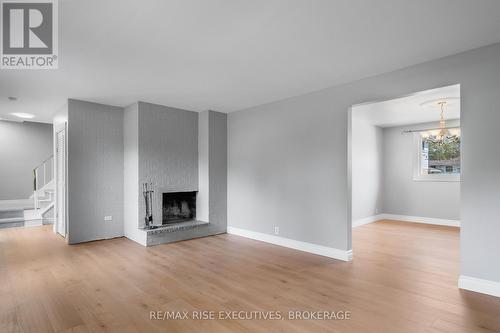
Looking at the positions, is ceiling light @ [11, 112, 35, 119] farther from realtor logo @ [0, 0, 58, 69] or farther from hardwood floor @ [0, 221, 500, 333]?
realtor logo @ [0, 0, 58, 69]

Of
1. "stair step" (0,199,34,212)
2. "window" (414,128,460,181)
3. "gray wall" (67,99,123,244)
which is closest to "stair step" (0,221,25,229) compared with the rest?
"stair step" (0,199,34,212)

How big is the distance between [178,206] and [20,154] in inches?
226

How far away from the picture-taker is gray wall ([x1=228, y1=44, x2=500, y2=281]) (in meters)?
2.79

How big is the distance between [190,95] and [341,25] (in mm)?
2864

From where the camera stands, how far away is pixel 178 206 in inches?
225

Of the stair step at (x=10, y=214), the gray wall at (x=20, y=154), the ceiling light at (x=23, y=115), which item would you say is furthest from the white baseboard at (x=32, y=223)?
the ceiling light at (x=23, y=115)

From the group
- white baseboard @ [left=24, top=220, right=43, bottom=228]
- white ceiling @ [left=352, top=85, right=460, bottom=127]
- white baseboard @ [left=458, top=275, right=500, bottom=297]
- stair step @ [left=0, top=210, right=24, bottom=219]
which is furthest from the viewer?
stair step @ [left=0, top=210, right=24, bottom=219]

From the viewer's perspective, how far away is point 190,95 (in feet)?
15.0

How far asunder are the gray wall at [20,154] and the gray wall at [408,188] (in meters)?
10.2

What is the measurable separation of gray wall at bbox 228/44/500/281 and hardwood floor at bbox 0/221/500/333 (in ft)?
1.77

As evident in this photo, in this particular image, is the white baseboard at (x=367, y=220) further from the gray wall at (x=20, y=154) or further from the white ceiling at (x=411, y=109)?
the gray wall at (x=20, y=154)

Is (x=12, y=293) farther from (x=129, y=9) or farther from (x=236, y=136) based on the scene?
(x=236, y=136)

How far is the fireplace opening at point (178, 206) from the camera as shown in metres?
5.47

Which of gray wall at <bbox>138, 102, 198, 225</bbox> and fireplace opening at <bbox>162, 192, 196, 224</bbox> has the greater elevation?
gray wall at <bbox>138, 102, 198, 225</bbox>
